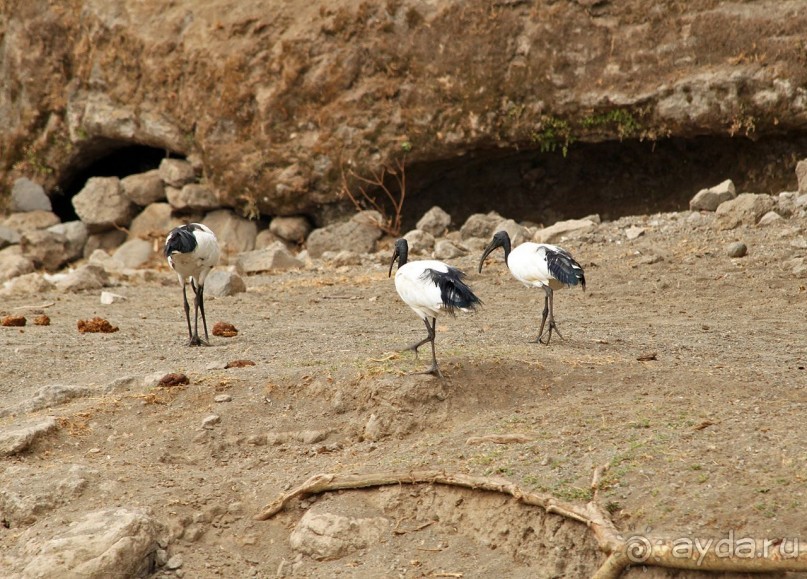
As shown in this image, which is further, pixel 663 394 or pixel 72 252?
pixel 72 252

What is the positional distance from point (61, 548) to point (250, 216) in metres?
13.0

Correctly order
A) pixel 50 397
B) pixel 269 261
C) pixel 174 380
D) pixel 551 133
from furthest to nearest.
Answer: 1. pixel 551 133
2. pixel 269 261
3. pixel 50 397
4. pixel 174 380

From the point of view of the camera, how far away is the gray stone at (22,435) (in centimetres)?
746

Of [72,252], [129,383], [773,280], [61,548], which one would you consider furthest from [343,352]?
[72,252]

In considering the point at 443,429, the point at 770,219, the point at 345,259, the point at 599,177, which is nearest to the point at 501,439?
the point at 443,429

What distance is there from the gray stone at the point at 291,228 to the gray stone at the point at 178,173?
6.34ft

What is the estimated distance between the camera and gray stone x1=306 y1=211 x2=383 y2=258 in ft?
57.5

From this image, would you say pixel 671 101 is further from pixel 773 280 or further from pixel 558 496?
pixel 558 496

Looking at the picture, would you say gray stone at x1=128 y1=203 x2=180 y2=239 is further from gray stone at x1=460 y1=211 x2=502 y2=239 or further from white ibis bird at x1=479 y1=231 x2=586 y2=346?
white ibis bird at x1=479 y1=231 x2=586 y2=346

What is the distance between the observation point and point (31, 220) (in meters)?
21.2

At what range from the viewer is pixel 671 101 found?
16.4 m

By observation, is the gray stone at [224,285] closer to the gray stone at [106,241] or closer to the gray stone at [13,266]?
the gray stone at [13,266]

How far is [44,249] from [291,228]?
14.9ft

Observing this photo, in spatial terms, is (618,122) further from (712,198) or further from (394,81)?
(394,81)
